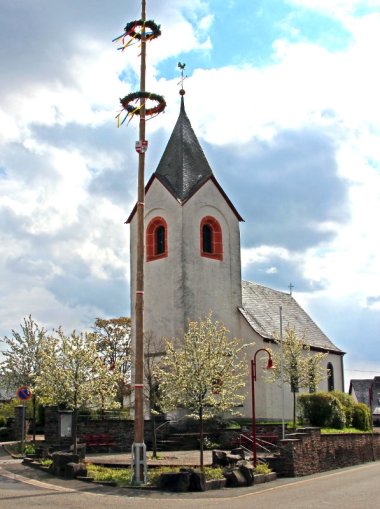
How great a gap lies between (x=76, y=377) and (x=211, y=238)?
56.9ft

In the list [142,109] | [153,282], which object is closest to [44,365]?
[142,109]

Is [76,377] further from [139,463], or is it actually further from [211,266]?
[211,266]

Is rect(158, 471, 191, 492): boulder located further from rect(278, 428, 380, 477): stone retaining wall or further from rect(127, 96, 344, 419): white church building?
rect(127, 96, 344, 419): white church building

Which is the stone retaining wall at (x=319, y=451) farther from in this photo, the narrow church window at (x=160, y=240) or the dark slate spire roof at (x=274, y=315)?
the narrow church window at (x=160, y=240)

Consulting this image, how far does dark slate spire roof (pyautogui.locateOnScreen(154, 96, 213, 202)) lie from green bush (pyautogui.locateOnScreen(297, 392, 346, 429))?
1347cm

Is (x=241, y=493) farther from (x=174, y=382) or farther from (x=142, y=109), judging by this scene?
(x=142, y=109)

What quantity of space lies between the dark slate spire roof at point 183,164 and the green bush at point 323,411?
13470 mm

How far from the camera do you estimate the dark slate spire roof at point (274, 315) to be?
135 ft

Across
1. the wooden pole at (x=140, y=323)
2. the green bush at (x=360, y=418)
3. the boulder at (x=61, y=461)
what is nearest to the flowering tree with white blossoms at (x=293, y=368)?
the green bush at (x=360, y=418)

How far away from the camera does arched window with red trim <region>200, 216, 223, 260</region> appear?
1556 inches

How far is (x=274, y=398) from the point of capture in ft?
129

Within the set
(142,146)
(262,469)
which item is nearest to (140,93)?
(142,146)

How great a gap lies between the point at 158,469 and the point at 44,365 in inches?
252

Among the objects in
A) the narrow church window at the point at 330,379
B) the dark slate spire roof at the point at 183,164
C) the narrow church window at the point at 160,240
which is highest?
the dark slate spire roof at the point at 183,164
